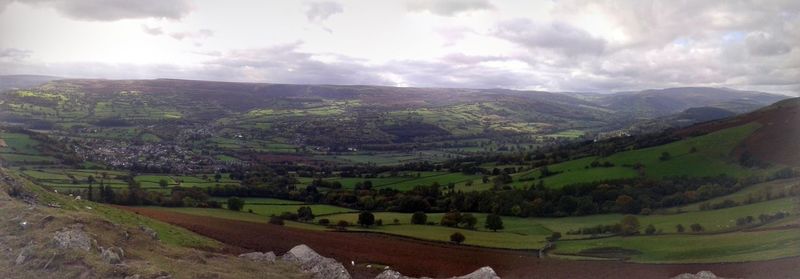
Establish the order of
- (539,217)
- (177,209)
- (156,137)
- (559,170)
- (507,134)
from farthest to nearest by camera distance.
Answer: (507,134)
(156,137)
(559,170)
(539,217)
(177,209)

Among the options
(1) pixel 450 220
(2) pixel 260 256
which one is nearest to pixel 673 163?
(1) pixel 450 220

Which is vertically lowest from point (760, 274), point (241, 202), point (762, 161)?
point (241, 202)

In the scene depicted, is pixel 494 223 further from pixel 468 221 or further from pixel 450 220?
pixel 450 220

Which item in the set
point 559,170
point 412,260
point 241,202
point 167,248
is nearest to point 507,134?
point 559,170

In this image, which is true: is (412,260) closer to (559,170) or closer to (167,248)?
(167,248)

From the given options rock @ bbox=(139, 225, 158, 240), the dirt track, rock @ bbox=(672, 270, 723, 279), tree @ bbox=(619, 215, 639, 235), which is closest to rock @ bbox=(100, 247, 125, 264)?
rock @ bbox=(139, 225, 158, 240)

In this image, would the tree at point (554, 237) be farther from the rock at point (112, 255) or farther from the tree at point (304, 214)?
the rock at point (112, 255)

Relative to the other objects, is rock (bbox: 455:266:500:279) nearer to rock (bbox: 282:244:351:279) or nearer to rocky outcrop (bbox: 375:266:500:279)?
rocky outcrop (bbox: 375:266:500:279)
